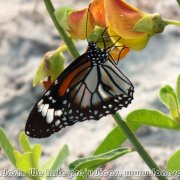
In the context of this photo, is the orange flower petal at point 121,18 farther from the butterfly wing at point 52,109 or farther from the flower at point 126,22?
the butterfly wing at point 52,109

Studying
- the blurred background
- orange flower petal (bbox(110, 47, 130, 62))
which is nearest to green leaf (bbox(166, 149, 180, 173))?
orange flower petal (bbox(110, 47, 130, 62))

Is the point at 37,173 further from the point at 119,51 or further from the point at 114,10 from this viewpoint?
the point at 114,10

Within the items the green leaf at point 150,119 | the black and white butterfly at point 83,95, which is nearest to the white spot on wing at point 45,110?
the black and white butterfly at point 83,95

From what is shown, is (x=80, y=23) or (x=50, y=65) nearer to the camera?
(x=80, y=23)

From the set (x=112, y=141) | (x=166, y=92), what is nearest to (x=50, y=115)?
(x=112, y=141)

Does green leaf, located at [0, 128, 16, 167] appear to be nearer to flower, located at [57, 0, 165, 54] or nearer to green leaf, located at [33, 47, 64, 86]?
green leaf, located at [33, 47, 64, 86]

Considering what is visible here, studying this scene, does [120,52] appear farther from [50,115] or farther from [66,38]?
[50,115]

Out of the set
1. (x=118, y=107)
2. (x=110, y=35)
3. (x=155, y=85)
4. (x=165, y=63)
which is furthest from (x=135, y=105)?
(x=110, y=35)
